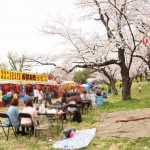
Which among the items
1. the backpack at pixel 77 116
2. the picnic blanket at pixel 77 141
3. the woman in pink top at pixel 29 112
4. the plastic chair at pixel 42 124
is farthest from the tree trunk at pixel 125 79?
the picnic blanket at pixel 77 141

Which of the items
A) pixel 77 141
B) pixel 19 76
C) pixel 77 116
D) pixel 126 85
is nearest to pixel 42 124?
pixel 77 141

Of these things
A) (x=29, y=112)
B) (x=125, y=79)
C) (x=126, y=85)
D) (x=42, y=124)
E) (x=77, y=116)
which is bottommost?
(x=77, y=116)

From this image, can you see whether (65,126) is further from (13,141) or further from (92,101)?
(92,101)

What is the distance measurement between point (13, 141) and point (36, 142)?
814 millimetres

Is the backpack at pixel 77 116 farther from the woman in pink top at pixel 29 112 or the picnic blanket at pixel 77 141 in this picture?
the picnic blanket at pixel 77 141

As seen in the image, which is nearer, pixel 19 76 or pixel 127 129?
pixel 127 129

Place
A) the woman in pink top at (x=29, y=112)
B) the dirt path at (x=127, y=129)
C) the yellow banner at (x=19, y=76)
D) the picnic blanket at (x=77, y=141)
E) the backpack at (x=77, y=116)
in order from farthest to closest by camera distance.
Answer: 1. the yellow banner at (x=19, y=76)
2. the backpack at (x=77, y=116)
3. the woman in pink top at (x=29, y=112)
4. the dirt path at (x=127, y=129)
5. the picnic blanket at (x=77, y=141)

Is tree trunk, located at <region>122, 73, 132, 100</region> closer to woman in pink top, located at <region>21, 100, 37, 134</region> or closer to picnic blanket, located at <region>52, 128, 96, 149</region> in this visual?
woman in pink top, located at <region>21, 100, 37, 134</region>

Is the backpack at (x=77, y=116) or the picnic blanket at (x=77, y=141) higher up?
the backpack at (x=77, y=116)

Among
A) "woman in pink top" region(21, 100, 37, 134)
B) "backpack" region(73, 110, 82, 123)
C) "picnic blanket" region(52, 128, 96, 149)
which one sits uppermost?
"woman in pink top" region(21, 100, 37, 134)

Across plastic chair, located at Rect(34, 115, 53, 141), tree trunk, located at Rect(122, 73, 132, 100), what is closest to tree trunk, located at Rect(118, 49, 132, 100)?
tree trunk, located at Rect(122, 73, 132, 100)

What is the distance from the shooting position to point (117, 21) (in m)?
17.2

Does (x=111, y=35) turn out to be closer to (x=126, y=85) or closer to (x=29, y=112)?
(x=126, y=85)

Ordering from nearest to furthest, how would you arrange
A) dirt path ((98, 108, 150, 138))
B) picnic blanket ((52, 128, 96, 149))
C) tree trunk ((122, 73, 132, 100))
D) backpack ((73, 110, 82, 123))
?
picnic blanket ((52, 128, 96, 149)), dirt path ((98, 108, 150, 138)), backpack ((73, 110, 82, 123)), tree trunk ((122, 73, 132, 100))
